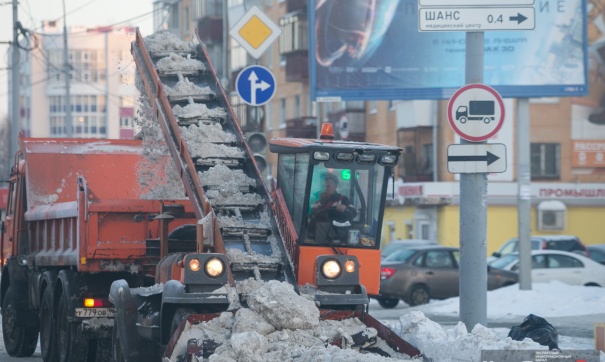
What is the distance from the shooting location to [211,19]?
6144cm

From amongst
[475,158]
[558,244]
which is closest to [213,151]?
[475,158]

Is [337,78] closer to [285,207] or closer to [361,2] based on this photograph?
[361,2]

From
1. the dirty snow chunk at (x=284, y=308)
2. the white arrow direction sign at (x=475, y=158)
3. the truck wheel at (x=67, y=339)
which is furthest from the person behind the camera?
the truck wheel at (x=67, y=339)

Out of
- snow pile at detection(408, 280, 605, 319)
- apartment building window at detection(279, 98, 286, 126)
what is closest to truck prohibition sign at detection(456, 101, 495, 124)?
snow pile at detection(408, 280, 605, 319)

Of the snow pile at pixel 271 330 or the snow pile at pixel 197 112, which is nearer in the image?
the snow pile at pixel 271 330

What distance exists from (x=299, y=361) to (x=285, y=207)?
2506 mm

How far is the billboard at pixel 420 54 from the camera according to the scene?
29.2 meters

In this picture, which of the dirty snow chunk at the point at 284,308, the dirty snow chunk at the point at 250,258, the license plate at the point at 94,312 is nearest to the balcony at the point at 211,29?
the license plate at the point at 94,312

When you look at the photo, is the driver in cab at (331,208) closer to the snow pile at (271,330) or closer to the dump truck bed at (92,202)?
the snow pile at (271,330)

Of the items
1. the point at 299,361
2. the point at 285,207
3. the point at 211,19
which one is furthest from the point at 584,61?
the point at 211,19

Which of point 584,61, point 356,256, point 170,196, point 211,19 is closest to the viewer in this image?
point 356,256

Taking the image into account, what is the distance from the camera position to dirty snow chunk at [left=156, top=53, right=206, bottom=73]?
14.6 m

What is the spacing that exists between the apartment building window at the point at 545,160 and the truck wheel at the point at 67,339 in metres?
35.5

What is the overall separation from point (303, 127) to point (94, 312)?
4003cm
